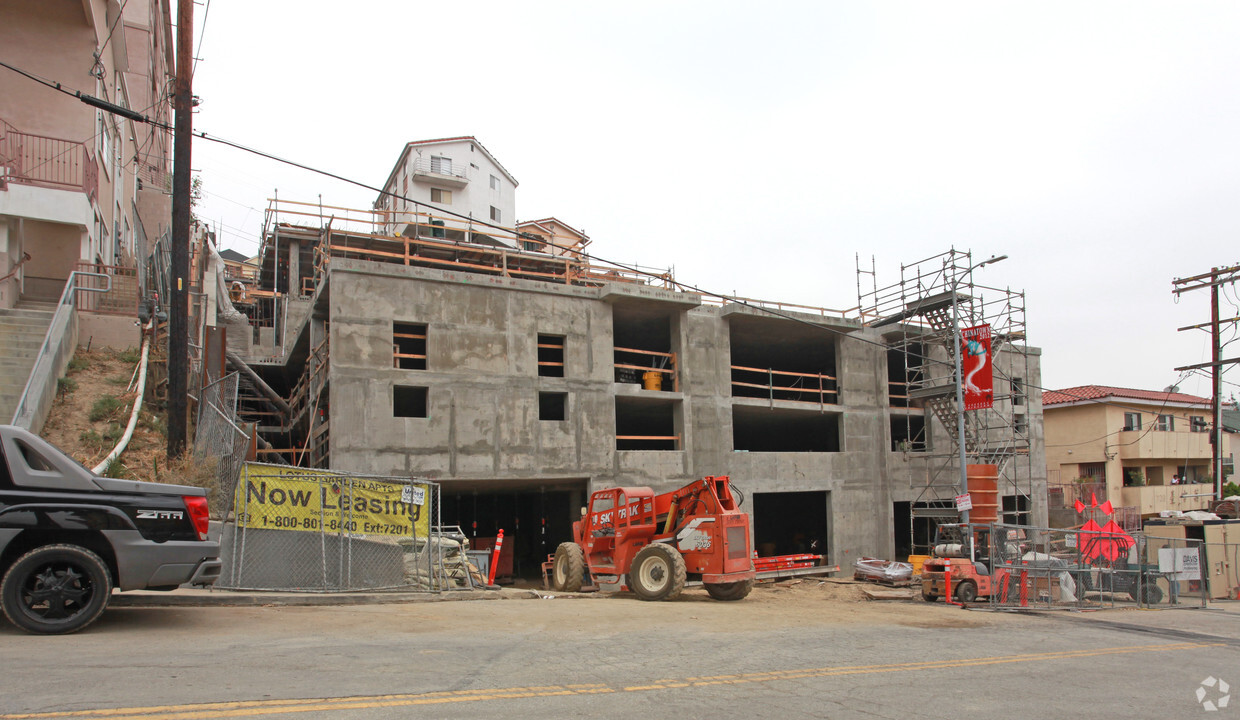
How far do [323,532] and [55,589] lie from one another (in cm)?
522

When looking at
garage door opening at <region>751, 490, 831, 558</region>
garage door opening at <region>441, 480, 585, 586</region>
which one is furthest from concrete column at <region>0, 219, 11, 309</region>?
garage door opening at <region>751, 490, 831, 558</region>

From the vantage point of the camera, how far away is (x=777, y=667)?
348 inches

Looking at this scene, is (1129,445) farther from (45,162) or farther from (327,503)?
(45,162)

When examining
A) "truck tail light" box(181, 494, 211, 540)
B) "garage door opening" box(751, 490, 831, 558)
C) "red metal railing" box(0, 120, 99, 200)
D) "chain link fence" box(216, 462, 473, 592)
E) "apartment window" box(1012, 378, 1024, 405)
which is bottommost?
"garage door opening" box(751, 490, 831, 558)

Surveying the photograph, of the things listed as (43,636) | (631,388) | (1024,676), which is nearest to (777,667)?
(1024,676)

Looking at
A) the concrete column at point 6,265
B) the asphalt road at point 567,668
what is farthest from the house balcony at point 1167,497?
the concrete column at point 6,265

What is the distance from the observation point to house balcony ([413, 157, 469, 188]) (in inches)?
2362

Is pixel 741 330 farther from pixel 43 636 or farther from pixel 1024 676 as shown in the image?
pixel 43 636

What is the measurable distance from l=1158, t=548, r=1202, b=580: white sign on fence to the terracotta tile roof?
82.8 ft

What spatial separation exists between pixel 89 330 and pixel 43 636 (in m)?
14.3

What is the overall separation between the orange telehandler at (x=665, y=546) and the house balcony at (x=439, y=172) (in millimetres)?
45479

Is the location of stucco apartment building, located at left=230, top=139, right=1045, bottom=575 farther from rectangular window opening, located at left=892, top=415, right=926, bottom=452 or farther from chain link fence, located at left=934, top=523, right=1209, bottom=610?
chain link fence, located at left=934, top=523, right=1209, bottom=610

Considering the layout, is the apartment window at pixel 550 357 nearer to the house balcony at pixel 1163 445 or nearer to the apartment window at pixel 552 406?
the apartment window at pixel 552 406

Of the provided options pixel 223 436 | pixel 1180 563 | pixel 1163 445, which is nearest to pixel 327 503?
pixel 223 436
